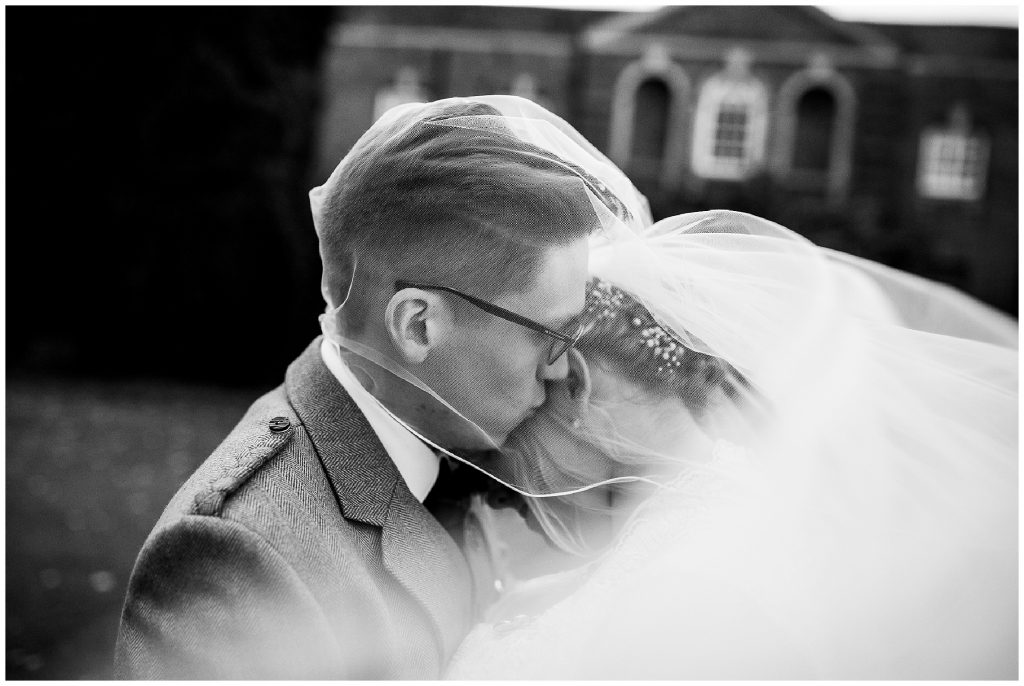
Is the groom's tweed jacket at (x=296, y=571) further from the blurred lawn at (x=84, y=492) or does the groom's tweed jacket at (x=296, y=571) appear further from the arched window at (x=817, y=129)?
the arched window at (x=817, y=129)

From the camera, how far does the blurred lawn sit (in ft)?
14.5

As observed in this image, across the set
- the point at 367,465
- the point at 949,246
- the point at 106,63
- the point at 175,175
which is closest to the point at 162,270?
the point at 175,175

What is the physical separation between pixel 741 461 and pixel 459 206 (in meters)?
0.78

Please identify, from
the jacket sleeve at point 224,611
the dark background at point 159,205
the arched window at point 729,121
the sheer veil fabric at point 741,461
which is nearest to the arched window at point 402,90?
the dark background at point 159,205

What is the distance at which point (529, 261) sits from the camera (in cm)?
167

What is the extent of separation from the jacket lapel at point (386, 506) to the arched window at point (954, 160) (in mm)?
16976

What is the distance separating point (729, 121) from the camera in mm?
16422

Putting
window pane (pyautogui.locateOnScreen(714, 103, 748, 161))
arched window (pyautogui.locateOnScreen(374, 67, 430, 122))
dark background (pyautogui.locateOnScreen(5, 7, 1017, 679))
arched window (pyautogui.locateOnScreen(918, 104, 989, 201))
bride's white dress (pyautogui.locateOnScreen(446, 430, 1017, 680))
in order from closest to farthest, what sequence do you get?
bride's white dress (pyautogui.locateOnScreen(446, 430, 1017, 680)) → dark background (pyautogui.locateOnScreen(5, 7, 1017, 679)) → arched window (pyautogui.locateOnScreen(374, 67, 430, 122)) → window pane (pyautogui.locateOnScreen(714, 103, 748, 161)) → arched window (pyautogui.locateOnScreen(918, 104, 989, 201))

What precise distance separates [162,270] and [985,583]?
11.7m

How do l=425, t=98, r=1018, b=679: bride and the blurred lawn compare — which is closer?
l=425, t=98, r=1018, b=679: bride

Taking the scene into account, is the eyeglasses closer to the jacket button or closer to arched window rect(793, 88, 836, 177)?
the jacket button

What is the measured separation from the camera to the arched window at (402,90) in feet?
51.6

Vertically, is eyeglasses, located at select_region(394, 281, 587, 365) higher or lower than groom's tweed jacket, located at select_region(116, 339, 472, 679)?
higher

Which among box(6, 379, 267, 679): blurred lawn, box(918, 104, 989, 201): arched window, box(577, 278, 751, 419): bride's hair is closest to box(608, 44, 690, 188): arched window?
box(918, 104, 989, 201): arched window
